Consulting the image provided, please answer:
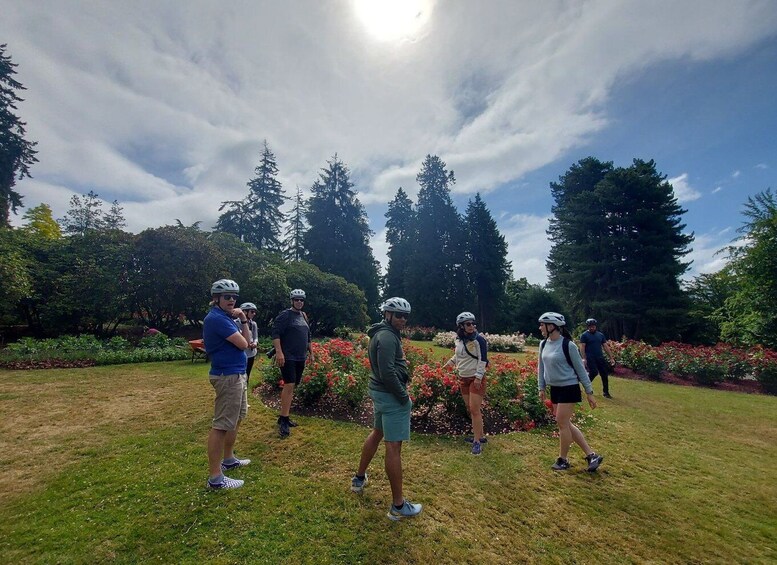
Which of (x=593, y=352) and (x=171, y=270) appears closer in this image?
(x=593, y=352)

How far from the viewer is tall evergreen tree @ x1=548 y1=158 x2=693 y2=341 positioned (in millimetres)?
23562

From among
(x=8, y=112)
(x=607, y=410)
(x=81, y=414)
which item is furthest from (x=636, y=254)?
(x=8, y=112)

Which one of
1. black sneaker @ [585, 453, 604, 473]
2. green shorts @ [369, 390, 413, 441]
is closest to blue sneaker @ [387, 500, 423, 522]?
green shorts @ [369, 390, 413, 441]

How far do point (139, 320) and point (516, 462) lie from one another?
72.0ft

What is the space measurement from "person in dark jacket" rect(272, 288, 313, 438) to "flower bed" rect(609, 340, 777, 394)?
1418cm

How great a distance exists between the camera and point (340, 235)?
3744 centimetres

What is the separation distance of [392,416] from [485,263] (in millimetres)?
35665

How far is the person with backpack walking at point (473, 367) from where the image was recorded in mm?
5098

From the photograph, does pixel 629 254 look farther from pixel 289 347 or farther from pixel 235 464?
pixel 235 464

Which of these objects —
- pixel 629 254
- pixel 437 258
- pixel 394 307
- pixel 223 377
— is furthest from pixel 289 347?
pixel 437 258

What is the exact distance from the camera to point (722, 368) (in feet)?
40.1

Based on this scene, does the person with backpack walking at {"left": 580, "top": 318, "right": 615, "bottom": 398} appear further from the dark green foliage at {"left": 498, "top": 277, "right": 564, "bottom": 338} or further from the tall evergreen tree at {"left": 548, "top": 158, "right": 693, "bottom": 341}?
the dark green foliage at {"left": 498, "top": 277, "right": 564, "bottom": 338}

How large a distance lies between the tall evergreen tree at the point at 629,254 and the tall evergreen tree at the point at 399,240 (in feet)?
55.6

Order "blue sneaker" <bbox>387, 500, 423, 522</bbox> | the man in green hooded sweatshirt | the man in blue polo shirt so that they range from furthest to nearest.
Answer: the man in blue polo shirt < "blue sneaker" <bbox>387, 500, 423, 522</bbox> < the man in green hooded sweatshirt
